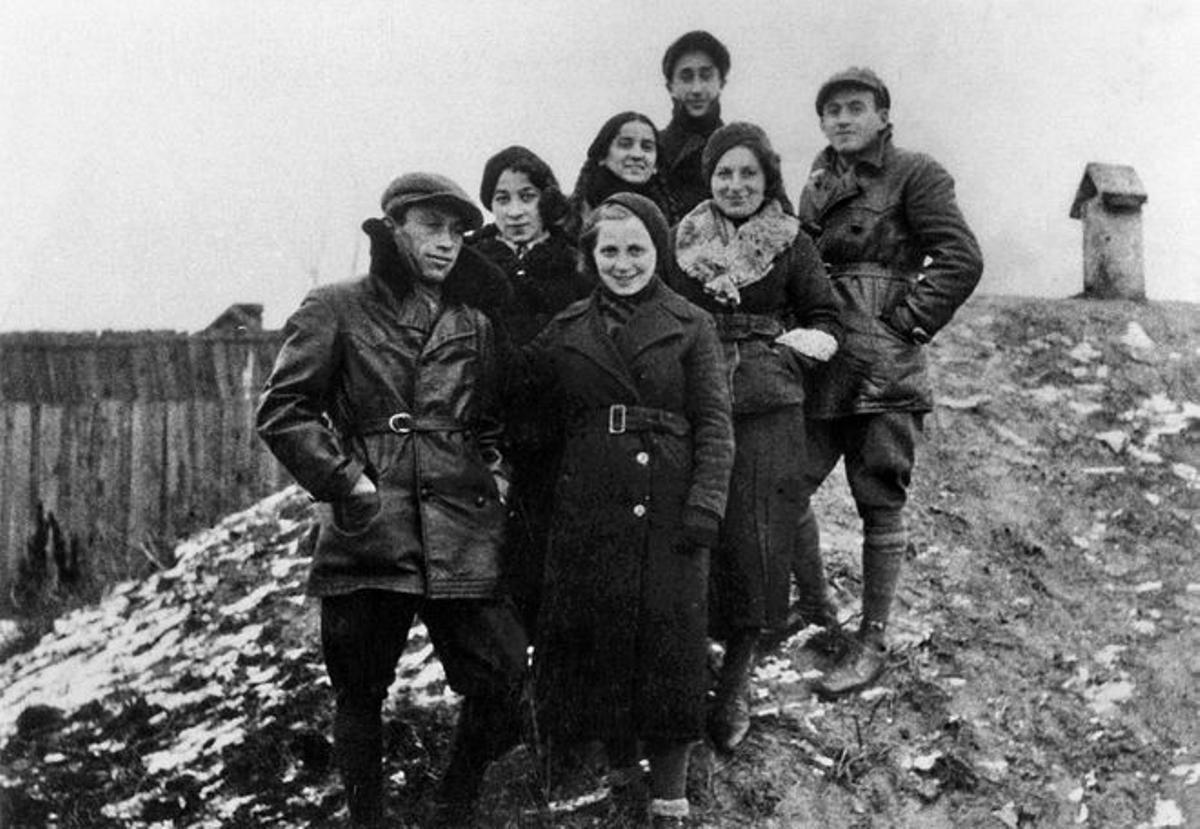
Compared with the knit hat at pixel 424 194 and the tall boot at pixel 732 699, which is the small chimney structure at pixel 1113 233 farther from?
the knit hat at pixel 424 194

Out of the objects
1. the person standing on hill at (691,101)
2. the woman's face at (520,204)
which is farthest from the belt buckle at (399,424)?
the person standing on hill at (691,101)

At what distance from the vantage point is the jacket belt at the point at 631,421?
13.8 feet

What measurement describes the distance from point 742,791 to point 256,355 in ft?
19.5


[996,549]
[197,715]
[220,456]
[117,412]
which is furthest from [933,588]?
[117,412]

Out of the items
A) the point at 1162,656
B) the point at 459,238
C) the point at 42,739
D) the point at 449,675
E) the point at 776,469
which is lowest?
the point at 42,739

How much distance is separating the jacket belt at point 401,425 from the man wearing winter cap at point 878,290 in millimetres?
1494

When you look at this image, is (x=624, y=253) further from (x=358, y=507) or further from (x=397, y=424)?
(x=358, y=507)

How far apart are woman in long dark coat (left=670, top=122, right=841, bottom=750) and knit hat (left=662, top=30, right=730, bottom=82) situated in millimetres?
849

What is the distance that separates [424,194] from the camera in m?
4.11

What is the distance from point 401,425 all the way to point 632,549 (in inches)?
31.6

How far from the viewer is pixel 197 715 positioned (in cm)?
571

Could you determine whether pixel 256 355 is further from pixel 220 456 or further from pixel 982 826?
pixel 982 826

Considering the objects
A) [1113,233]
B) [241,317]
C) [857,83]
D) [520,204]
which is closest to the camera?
[520,204]

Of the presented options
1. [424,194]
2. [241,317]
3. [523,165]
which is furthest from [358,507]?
[241,317]
